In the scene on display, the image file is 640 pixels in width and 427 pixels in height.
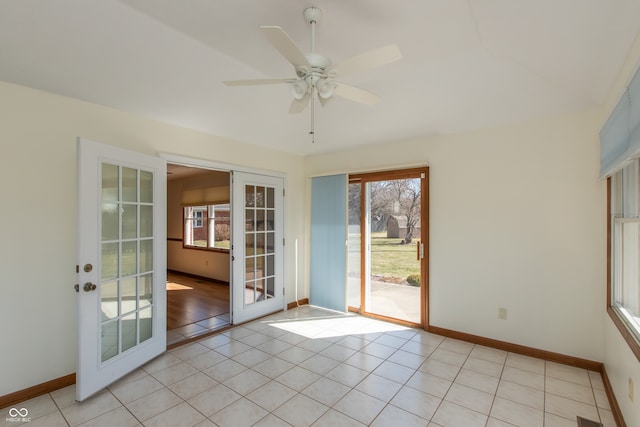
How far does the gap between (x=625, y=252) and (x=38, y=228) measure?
4727 mm

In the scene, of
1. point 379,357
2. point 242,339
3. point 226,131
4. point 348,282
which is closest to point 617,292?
point 379,357

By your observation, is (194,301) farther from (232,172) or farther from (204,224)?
(232,172)

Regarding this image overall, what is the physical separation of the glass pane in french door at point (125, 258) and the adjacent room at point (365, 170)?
19 millimetres

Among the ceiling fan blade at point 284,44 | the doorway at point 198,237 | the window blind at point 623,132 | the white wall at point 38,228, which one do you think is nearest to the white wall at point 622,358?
the window blind at point 623,132

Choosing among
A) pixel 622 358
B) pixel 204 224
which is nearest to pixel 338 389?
pixel 622 358

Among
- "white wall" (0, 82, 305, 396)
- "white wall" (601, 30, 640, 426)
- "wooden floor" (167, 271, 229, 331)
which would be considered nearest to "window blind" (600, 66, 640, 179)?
"white wall" (601, 30, 640, 426)

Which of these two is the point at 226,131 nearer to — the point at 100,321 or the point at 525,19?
the point at 100,321

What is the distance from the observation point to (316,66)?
1.75 meters

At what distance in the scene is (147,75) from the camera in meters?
2.54

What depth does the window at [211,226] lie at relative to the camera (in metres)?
6.75

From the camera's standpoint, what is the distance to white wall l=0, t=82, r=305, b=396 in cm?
227

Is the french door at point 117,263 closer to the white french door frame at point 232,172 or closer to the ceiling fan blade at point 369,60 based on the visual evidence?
the white french door frame at point 232,172

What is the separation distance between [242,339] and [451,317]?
8.30ft

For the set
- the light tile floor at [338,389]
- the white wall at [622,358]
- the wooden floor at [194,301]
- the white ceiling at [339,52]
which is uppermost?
the white ceiling at [339,52]
